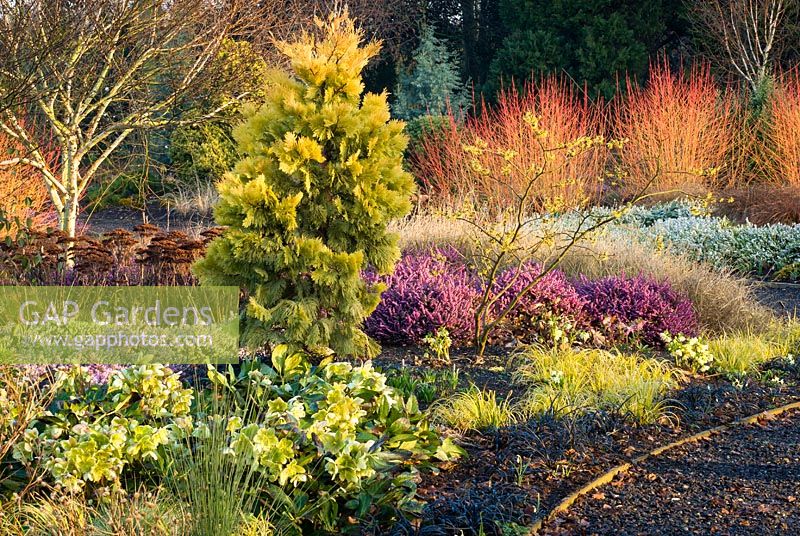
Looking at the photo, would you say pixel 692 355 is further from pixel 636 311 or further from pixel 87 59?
pixel 87 59

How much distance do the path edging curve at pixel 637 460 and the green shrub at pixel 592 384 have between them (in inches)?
8.9

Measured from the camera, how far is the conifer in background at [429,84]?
22297 millimetres

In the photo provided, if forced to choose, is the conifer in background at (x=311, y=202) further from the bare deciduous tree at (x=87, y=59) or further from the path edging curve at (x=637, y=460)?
the bare deciduous tree at (x=87, y=59)

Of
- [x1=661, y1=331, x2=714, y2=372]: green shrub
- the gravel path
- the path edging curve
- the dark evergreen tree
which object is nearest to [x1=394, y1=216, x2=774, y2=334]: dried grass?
[x1=661, y1=331, x2=714, y2=372]: green shrub

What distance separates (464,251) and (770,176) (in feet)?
24.0

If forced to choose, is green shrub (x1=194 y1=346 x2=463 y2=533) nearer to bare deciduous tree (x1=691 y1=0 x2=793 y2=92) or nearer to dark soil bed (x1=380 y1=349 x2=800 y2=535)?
dark soil bed (x1=380 y1=349 x2=800 y2=535)

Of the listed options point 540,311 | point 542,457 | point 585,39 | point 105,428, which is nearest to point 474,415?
point 542,457

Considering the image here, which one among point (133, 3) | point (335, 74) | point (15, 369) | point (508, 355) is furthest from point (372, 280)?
Answer: point (133, 3)

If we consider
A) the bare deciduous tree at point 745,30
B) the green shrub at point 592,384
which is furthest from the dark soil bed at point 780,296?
the bare deciduous tree at point 745,30

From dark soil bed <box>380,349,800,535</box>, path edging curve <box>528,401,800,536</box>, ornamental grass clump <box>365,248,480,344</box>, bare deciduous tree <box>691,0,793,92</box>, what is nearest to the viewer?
dark soil bed <box>380,349,800,535</box>

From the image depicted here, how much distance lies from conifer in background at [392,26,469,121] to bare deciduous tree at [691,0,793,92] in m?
6.45

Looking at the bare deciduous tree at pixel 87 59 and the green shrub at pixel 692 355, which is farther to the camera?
the bare deciduous tree at pixel 87 59

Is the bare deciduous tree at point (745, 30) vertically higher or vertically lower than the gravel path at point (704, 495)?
higher

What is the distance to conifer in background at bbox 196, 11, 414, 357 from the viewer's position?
452 centimetres
